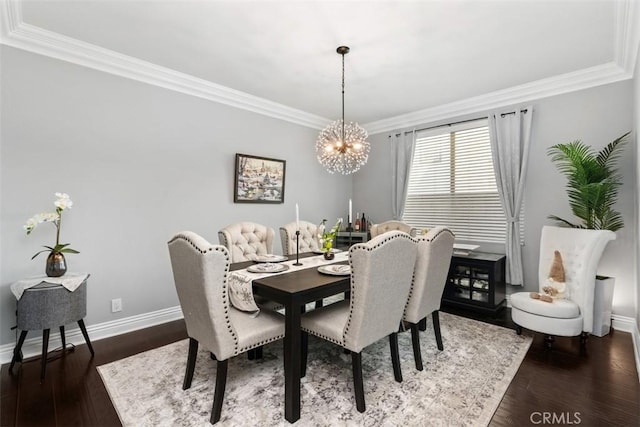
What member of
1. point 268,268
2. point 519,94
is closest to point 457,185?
point 519,94

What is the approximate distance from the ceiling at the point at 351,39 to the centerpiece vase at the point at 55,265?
170cm

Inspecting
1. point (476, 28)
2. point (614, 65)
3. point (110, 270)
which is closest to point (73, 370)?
point (110, 270)

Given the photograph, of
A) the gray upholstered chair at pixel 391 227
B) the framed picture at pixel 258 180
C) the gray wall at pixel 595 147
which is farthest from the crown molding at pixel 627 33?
the framed picture at pixel 258 180

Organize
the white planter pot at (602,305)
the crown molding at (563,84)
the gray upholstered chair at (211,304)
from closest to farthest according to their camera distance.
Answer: the gray upholstered chair at (211,304) < the crown molding at (563,84) < the white planter pot at (602,305)

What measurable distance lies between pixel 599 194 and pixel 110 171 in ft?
14.8

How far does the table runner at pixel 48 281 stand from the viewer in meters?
2.21

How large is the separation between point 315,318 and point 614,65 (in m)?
3.69

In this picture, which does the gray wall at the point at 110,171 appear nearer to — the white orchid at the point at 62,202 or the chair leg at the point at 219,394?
the white orchid at the point at 62,202

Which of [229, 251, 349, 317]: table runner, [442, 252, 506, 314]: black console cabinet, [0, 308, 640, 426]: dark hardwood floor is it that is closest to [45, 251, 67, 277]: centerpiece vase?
[0, 308, 640, 426]: dark hardwood floor

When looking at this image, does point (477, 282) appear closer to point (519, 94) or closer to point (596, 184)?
point (596, 184)

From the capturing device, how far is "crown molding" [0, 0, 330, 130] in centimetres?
235

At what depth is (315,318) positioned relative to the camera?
2086 millimetres

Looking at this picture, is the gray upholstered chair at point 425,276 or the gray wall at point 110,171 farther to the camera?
the gray wall at point 110,171

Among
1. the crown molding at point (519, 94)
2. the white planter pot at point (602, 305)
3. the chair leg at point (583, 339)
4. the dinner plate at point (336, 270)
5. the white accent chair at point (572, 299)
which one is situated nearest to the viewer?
the dinner plate at point (336, 270)
